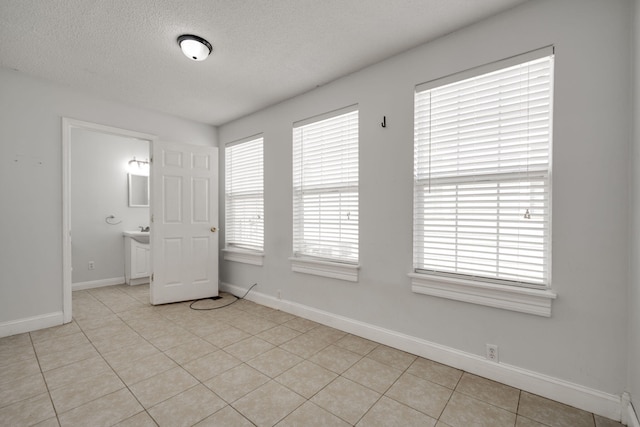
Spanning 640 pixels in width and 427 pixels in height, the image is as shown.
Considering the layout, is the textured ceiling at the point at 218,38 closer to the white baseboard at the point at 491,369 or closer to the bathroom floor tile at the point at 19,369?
the white baseboard at the point at 491,369

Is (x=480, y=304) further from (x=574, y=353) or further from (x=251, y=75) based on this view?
(x=251, y=75)

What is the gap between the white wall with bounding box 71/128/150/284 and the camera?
179 inches

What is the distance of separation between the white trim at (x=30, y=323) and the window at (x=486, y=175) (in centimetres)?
371

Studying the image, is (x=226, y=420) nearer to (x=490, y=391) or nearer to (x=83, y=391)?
(x=83, y=391)

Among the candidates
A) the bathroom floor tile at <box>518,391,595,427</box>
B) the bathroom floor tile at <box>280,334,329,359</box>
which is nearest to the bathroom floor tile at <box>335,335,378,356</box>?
the bathroom floor tile at <box>280,334,329,359</box>

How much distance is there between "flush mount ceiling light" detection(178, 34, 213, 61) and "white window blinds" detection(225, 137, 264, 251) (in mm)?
1571

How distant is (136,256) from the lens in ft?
15.6

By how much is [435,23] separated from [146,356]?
347 cm

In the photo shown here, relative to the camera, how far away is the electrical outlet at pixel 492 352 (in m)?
2.03

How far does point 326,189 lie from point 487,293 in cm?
175

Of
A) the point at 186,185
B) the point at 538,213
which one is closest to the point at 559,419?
the point at 538,213

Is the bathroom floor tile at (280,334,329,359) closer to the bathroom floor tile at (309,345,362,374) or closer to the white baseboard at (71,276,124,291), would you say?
the bathroom floor tile at (309,345,362,374)

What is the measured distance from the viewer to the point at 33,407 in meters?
1.75

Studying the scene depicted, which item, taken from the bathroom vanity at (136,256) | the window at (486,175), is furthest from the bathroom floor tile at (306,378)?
the bathroom vanity at (136,256)
